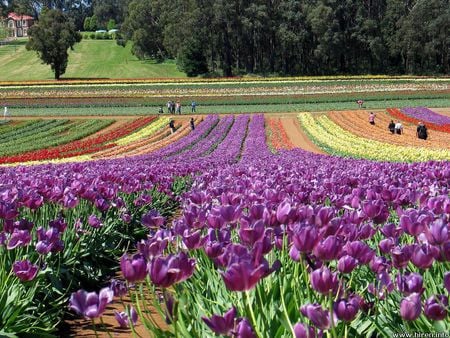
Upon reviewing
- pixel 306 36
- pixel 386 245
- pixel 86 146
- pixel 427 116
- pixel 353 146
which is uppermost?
pixel 306 36

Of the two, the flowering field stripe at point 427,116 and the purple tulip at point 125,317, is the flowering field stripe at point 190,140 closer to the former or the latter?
the flowering field stripe at point 427,116

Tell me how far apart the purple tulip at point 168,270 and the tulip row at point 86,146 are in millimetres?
25521

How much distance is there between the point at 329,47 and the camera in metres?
82.8

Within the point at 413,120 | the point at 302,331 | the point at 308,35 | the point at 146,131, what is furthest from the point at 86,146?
the point at 308,35

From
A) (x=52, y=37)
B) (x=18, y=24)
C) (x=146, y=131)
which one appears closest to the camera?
(x=146, y=131)

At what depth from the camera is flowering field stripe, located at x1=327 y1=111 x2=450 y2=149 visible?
28.1 metres

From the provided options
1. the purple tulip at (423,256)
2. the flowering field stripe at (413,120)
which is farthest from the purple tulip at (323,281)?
the flowering field stripe at (413,120)

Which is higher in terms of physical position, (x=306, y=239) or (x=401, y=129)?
(x=306, y=239)

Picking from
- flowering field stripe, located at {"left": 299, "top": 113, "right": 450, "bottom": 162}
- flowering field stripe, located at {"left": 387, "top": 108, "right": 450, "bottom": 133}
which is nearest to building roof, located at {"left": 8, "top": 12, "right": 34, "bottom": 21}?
flowering field stripe, located at {"left": 299, "top": 113, "right": 450, "bottom": 162}

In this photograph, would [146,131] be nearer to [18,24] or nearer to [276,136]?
[276,136]

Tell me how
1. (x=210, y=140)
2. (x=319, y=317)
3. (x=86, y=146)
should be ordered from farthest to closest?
(x=86, y=146)
(x=210, y=140)
(x=319, y=317)

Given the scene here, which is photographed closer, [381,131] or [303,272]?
[303,272]

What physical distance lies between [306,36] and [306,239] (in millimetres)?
87082

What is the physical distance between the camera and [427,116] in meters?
42.2
